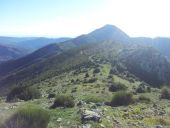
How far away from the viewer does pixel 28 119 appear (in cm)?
1516

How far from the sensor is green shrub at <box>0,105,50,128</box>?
1486 cm

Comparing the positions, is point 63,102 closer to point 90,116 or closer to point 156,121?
point 90,116

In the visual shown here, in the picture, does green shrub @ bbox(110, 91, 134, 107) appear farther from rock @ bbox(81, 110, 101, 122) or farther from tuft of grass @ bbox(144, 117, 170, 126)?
rock @ bbox(81, 110, 101, 122)

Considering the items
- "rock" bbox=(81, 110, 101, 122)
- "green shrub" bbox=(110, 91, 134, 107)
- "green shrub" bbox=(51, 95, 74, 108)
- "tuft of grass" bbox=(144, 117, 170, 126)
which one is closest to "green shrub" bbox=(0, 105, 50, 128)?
"rock" bbox=(81, 110, 101, 122)

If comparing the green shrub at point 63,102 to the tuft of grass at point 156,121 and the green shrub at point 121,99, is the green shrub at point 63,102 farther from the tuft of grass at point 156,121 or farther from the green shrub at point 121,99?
the tuft of grass at point 156,121

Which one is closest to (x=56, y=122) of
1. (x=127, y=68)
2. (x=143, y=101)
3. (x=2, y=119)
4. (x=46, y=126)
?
(x=46, y=126)

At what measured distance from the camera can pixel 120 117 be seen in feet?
66.0

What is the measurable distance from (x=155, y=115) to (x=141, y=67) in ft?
244

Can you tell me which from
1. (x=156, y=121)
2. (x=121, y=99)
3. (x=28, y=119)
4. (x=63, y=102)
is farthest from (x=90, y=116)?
Result: (x=121, y=99)

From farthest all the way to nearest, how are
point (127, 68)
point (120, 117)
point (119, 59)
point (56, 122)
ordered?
point (119, 59), point (127, 68), point (120, 117), point (56, 122)

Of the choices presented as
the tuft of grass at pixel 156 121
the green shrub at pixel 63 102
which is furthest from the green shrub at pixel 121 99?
the tuft of grass at pixel 156 121

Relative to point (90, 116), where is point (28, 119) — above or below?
above

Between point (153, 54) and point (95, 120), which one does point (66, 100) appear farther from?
point (153, 54)

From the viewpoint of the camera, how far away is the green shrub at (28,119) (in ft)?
48.8
